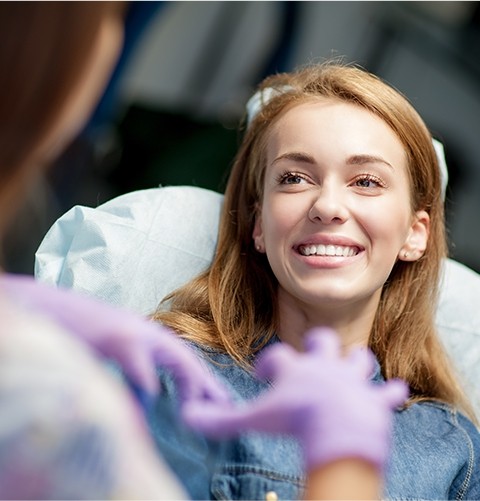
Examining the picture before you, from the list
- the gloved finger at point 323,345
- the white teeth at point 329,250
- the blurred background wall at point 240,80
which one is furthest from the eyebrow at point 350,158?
the blurred background wall at point 240,80

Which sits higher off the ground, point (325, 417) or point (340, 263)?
point (325, 417)

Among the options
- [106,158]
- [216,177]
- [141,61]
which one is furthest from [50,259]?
[141,61]

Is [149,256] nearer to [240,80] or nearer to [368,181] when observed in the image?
[368,181]

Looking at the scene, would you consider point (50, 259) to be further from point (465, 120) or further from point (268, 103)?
point (465, 120)

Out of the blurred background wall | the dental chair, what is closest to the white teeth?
the dental chair

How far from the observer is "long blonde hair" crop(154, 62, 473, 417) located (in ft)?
3.92

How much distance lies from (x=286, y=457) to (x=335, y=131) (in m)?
0.40

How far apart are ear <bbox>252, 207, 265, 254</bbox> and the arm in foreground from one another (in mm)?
565

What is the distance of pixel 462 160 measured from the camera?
2.50 meters

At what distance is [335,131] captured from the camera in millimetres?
1154

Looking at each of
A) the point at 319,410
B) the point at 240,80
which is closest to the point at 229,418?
the point at 319,410

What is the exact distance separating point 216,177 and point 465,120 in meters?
0.78

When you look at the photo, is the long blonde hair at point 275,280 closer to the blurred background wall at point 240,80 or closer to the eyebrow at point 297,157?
the eyebrow at point 297,157

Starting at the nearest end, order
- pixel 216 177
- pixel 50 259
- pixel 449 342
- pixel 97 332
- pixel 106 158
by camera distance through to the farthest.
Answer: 1. pixel 97 332
2. pixel 50 259
3. pixel 449 342
4. pixel 216 177
5. pixel 106 158
